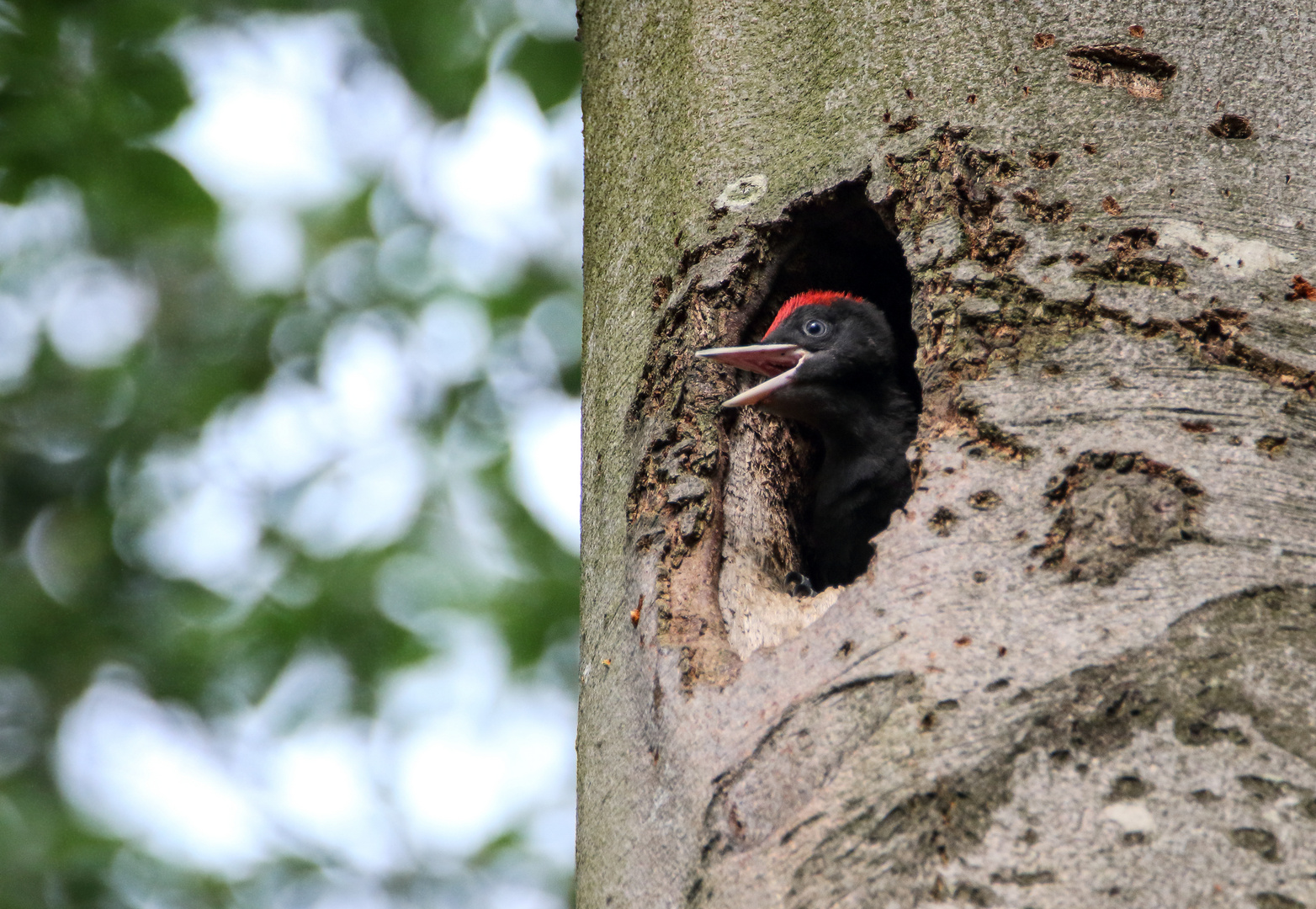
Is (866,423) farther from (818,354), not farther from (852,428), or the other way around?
(818,354)

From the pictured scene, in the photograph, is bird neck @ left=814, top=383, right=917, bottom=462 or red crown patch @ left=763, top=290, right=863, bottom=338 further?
bird neck @ left=814, top=383, right=917, bottom=462

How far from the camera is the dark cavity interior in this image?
2.24 metres

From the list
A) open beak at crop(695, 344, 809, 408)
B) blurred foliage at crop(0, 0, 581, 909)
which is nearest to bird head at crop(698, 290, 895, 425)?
open beak at crop(695, 344, 809, 408)

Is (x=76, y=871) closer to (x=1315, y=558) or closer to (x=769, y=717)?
(x=769, y=717)

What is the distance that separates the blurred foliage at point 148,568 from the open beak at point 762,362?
1.66m

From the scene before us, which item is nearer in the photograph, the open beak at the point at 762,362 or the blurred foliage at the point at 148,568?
the open beak at the point at 762,362

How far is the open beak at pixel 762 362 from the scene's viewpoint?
2356 millimetres

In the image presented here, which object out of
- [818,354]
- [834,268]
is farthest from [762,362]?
[818,354]

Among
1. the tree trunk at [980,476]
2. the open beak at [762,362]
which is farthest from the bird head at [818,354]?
the tree trunk at [980,476]

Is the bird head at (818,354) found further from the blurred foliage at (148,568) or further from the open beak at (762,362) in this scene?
the blurred foliage at (148,568)

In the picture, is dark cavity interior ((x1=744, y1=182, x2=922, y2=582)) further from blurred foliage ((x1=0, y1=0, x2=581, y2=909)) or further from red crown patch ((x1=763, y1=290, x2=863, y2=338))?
blurred foliage ((x1=0, y1=0, x2=581, y2=909))

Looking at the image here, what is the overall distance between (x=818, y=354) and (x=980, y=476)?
1.72 m

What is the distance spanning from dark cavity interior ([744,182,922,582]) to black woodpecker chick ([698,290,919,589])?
0.06 meters

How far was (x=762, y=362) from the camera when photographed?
9.45 ft
